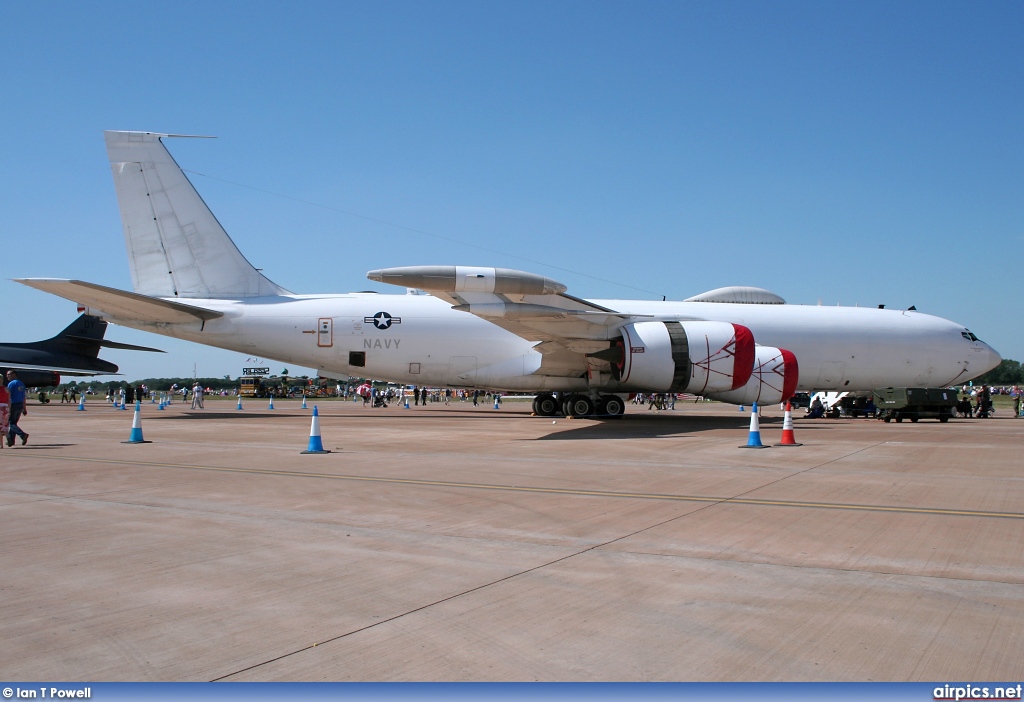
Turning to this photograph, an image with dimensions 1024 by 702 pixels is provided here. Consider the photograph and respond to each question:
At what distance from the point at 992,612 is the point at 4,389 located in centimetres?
1549

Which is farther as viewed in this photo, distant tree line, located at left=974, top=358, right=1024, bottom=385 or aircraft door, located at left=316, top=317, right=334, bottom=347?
distant tree line, located at left=974, top=358, right=1024, bottom=385

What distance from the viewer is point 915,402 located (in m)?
23.1

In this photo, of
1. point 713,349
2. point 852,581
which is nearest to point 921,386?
point 713,349

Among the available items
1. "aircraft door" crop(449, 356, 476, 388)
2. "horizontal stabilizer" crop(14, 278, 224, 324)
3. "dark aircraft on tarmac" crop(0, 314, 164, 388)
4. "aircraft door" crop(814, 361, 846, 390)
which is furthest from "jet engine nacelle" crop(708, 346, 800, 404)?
"dark aircraft on tarmac" crop(0, 314, 164, 388)

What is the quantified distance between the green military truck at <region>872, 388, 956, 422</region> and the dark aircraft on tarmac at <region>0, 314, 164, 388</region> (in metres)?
36.8

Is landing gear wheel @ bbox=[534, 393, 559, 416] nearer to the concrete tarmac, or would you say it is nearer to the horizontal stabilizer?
the horizontal stabilizer

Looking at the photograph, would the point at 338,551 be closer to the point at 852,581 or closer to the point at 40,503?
the point at 852,581

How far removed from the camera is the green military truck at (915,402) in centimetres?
2305

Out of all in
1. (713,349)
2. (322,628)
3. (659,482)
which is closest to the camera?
(322,628)

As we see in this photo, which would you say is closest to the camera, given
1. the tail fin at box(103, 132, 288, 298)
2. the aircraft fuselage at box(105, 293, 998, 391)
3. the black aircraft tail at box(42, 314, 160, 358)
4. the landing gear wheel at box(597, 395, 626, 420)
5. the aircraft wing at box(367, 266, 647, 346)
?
the aircraft wing at box(367, 266, 647, 346)

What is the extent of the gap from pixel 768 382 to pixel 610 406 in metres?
4.83

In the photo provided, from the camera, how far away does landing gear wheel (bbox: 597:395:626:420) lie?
71.4ft

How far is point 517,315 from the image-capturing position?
17172 millimetres

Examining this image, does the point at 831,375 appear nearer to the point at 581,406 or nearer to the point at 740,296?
the point at 740,296
